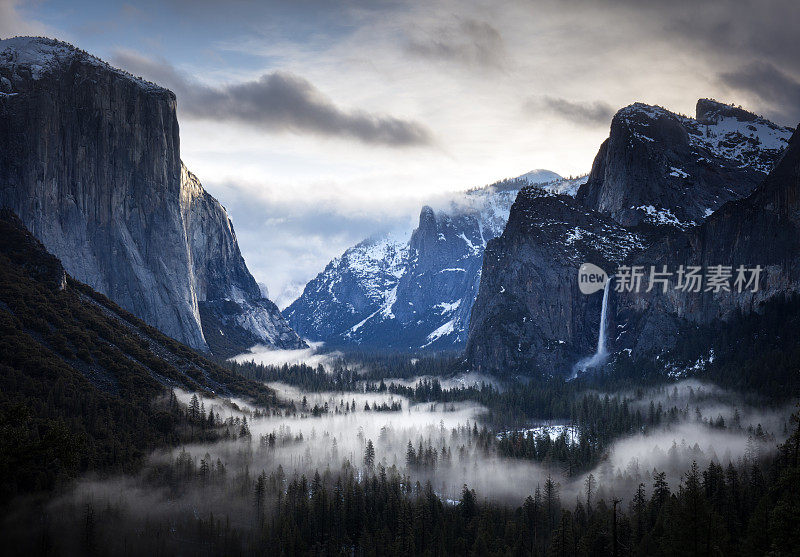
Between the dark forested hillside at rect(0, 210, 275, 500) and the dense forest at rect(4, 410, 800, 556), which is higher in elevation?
the dark forested hillside at rect(0, 210, 275, 500)

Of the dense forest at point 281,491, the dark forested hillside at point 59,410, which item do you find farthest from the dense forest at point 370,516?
the dark forested hillside at point 59,410

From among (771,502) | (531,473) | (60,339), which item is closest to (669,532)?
(771,502)

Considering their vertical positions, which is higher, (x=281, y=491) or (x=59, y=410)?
(x=59, y=410)

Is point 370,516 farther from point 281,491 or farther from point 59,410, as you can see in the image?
point 59,410

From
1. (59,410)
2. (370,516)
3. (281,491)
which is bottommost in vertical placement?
(370,516)

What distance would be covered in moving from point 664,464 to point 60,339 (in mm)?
142281

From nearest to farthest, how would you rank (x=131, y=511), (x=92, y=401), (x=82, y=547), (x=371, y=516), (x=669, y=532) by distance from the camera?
1. (x=669, y=532)
2. (x=82, y=547)
3. (x=131, y=511)
4. (x=371, y=516)
5. (x=92, y=401)

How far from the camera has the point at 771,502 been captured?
4919 inches

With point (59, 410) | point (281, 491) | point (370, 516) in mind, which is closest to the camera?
point (370, 516)

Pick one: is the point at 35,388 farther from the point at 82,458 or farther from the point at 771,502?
the point at 771,502

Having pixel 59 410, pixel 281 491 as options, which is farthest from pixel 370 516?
pixel 59 410

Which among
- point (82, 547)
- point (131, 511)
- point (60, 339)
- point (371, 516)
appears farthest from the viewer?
point (60, 339)

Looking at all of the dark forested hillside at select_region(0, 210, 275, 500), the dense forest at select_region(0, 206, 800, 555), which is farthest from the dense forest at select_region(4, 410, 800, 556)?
the dark forested hillside at select_region(0, 210, 275, 500)

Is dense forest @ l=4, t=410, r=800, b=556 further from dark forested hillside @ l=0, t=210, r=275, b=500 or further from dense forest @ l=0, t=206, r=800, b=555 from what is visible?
dark forested hillside @ l=0, t=210, r=275, b=500
